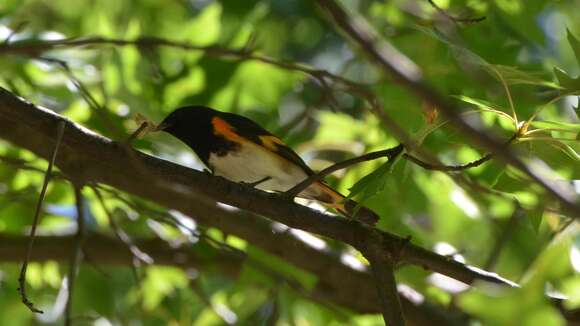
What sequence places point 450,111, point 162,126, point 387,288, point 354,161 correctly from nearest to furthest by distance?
point 450,111, point 354,161, point 387,288, point 162,126

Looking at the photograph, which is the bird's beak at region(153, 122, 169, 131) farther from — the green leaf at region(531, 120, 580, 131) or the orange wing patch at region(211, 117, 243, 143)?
the green leaf at region(531, 120, 580, 131)

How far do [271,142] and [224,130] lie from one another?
0.21 meters

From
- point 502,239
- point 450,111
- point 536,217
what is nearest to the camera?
point 450,111

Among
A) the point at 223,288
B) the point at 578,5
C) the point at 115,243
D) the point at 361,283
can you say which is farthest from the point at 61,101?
the point at 578,5

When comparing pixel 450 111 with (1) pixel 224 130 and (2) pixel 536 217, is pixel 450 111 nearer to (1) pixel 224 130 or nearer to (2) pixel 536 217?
(2) pixel 536 217

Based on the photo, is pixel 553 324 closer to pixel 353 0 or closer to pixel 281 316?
pixel 281 316

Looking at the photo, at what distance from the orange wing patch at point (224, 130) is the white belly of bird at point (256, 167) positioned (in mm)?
79

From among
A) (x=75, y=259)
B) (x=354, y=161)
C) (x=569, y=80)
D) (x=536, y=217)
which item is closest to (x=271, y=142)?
→ (x=75, y=259)

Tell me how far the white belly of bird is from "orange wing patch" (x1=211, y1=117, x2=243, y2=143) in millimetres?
79

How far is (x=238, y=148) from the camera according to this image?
3.64 m

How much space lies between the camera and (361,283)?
3682mm

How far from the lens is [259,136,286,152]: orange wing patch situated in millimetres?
3666

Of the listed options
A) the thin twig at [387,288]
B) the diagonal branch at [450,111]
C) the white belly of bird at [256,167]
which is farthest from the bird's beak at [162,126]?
the diagonal branch at [450,111]

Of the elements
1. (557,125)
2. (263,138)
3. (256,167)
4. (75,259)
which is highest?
(557,125)
